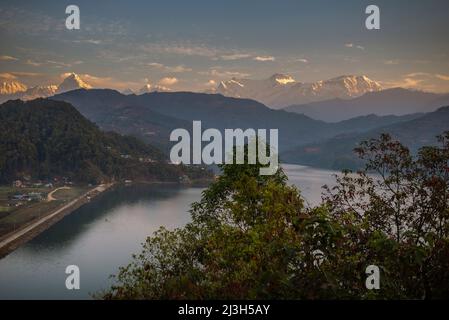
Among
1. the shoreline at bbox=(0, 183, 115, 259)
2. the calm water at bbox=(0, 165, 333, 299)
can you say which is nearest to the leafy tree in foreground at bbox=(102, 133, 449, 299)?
the calm water at bbox=(0, 165, 333, 299)

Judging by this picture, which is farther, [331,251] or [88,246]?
[88,246]

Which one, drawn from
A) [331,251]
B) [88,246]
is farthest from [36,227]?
[331,251]

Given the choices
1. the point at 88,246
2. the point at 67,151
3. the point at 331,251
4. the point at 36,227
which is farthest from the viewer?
the point at 67,151

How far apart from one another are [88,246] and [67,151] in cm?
8577

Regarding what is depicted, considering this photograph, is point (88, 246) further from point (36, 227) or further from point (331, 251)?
point (331, 251)

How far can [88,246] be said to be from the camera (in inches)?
2135

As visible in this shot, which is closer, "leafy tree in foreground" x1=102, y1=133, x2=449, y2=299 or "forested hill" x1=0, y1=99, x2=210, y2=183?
"leafy tree in foreground" x1=102, y1=133, x2=449, y2=299

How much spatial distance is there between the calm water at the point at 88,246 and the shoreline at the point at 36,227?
107cm

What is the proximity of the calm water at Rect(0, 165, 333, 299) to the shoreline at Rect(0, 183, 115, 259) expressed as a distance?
1.07 metres

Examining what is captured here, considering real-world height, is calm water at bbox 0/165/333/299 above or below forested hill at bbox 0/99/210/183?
below

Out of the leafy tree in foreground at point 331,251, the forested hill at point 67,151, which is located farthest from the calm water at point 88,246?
the forested hill at point 67,151

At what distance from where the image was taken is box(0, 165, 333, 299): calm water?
1548 inches

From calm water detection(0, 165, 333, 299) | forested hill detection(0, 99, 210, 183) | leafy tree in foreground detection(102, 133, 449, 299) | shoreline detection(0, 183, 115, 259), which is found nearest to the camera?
leafy tree in foreground detection(102, 133, 449, 299)

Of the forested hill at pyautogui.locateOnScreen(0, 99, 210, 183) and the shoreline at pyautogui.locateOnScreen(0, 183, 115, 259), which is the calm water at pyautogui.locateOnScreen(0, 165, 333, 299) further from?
the forested hill at pyautogui.locateOnScreen(0, 99, 210, 183)
